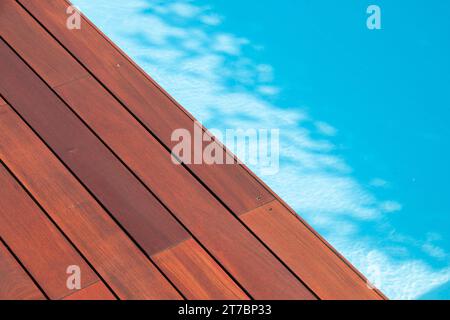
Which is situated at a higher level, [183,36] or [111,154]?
[183,36]

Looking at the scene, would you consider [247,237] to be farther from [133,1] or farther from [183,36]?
[133,1]

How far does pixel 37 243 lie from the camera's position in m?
2.05

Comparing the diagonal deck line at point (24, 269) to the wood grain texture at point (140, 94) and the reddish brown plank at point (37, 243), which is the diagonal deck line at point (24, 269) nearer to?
the reddish brown plank at point (37, 243)

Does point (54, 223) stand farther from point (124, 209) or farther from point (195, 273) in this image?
point (195, 273)

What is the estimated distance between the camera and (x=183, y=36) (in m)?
3.53

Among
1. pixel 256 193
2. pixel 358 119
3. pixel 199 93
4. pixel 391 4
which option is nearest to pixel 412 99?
pixel 358 119

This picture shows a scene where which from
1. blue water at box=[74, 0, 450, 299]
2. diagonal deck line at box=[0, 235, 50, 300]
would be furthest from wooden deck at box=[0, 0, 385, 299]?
blue water at box=[74, 0, 450, 299]

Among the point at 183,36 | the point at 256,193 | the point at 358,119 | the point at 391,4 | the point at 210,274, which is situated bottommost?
the point at 210,274

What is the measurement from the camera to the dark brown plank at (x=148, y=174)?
206 cm

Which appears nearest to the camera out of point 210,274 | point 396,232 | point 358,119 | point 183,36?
point 210,274

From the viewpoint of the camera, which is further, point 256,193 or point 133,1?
point 133,1

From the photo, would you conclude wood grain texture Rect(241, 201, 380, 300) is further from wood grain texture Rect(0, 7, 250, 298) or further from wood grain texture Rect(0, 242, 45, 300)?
wood grain texture Rect(0, 242, 45, 300)

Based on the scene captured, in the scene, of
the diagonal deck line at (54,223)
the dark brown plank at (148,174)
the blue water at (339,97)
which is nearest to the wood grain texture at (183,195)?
the dark brown plank at (148,174)

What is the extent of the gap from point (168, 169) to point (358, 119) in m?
1.25
